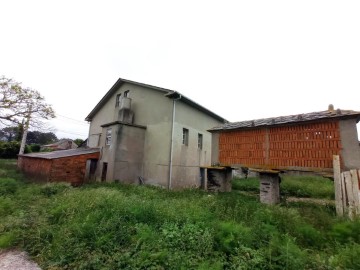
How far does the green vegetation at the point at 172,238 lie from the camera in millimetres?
3814

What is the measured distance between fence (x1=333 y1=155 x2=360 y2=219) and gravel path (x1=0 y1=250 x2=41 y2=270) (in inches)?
316

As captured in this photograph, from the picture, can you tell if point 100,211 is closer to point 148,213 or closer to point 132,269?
point 148,213

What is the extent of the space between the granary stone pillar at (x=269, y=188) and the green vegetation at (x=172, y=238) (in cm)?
150

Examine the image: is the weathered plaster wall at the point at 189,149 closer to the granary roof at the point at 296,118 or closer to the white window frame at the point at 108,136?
the granary roof at the point at 296,118

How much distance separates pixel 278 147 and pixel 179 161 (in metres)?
6.93

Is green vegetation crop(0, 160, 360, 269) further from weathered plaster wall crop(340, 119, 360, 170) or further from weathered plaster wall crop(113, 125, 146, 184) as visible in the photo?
weathered plaster wall crop(113, 125, 146, 184)

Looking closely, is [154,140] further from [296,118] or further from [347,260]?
[347,260]

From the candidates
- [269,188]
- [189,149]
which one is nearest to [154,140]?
[189,149]

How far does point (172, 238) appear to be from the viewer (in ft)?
15.2

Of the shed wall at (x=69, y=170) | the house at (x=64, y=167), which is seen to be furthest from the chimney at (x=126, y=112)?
the shed wall at (x=69, y=170)

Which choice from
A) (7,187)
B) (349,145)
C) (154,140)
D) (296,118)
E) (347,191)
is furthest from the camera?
(154,140)

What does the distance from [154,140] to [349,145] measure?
1065cm

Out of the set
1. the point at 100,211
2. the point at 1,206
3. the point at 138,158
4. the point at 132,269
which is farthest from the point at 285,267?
the point at 138,158

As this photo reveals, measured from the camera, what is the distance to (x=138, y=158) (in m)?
14.4
